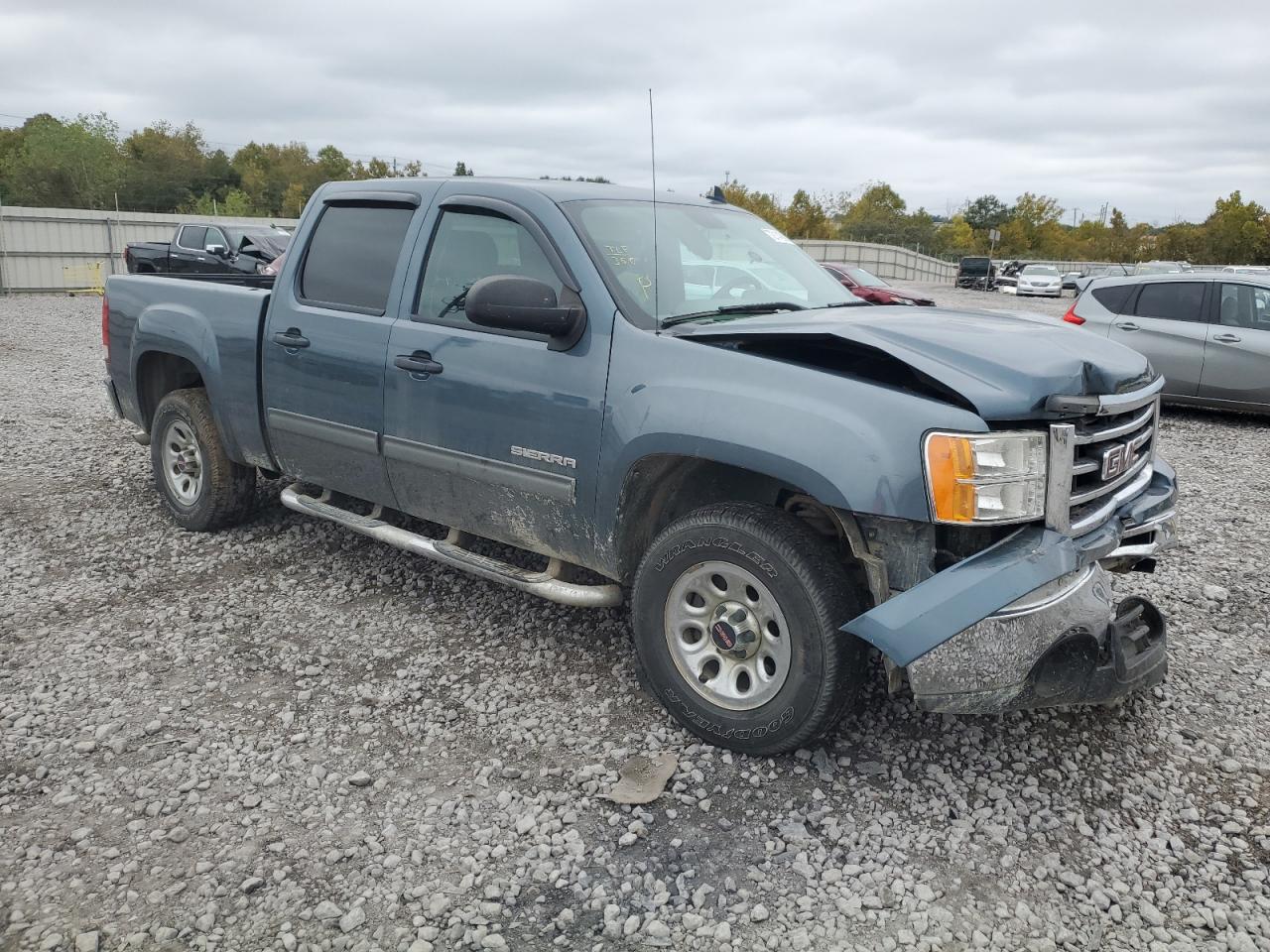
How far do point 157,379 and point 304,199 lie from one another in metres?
63.1

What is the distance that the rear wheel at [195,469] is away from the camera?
5.51 m

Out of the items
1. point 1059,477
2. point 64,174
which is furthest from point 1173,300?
point 64,174

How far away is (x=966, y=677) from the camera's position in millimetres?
2852

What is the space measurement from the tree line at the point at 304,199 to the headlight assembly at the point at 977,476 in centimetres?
4592

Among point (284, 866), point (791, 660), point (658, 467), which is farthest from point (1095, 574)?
point (284, 866)

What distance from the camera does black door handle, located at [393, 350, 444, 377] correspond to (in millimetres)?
4117

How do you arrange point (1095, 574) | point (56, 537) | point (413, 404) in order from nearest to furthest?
point (1095, 574)
point (413, 404)
point (56, 537)

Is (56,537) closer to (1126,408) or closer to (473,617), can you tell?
(473,617)

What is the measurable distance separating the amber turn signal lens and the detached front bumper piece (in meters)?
0.31

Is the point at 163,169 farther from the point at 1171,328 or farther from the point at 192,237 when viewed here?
the point at 1171,328

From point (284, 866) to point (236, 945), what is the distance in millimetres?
308

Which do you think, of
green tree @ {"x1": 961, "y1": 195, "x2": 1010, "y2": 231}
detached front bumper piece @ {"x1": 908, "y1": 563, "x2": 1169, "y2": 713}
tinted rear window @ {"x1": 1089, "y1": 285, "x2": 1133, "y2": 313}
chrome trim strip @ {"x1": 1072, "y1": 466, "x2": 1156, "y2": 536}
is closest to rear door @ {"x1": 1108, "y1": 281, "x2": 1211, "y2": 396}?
tinted rear window @ {"x1": 1089, "y1": 285, "x2": 1133, "y2": 313}

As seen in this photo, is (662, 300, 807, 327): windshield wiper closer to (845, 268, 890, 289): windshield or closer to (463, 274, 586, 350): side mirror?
(463, 274, 586, 350): side mirror

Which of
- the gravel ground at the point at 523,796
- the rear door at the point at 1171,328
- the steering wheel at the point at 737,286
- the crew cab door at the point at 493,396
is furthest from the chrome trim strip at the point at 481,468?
the rear door at the point at 1171,328
